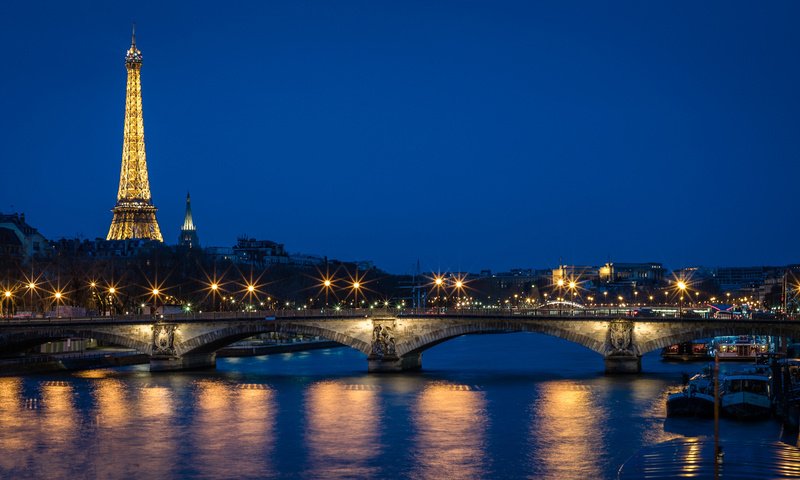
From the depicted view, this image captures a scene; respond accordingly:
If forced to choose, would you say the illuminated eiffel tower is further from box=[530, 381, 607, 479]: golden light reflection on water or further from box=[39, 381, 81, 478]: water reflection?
box=[530, 381, 607, 479]: golden light reflection on water

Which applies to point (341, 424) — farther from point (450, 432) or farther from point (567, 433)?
point (567, 433)

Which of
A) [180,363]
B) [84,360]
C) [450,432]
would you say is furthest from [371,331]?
[450,432]

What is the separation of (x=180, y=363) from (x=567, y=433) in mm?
34745

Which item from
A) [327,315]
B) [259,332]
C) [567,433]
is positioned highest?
[327,315]

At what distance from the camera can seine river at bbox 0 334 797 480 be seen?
1400 inches

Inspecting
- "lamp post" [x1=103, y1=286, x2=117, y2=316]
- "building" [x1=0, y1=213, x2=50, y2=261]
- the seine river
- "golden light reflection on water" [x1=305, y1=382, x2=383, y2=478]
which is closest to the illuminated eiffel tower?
"building" [x1=0, y1=213, x2=50, y2=261]

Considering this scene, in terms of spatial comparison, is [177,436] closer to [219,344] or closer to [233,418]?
[233,418]

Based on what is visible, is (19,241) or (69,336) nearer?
(69,336)

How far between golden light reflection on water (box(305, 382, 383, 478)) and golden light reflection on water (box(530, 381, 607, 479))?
17.5 ft

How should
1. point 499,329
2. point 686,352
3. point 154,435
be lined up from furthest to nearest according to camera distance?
point 686,352 → point 499,329 → point 154,435

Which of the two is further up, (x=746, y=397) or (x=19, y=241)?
(x=19, y=241)

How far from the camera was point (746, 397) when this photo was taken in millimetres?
44312

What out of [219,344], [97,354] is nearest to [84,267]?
[97,354]

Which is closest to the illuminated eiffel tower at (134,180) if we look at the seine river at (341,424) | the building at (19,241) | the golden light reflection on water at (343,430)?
the building at (19,241)
